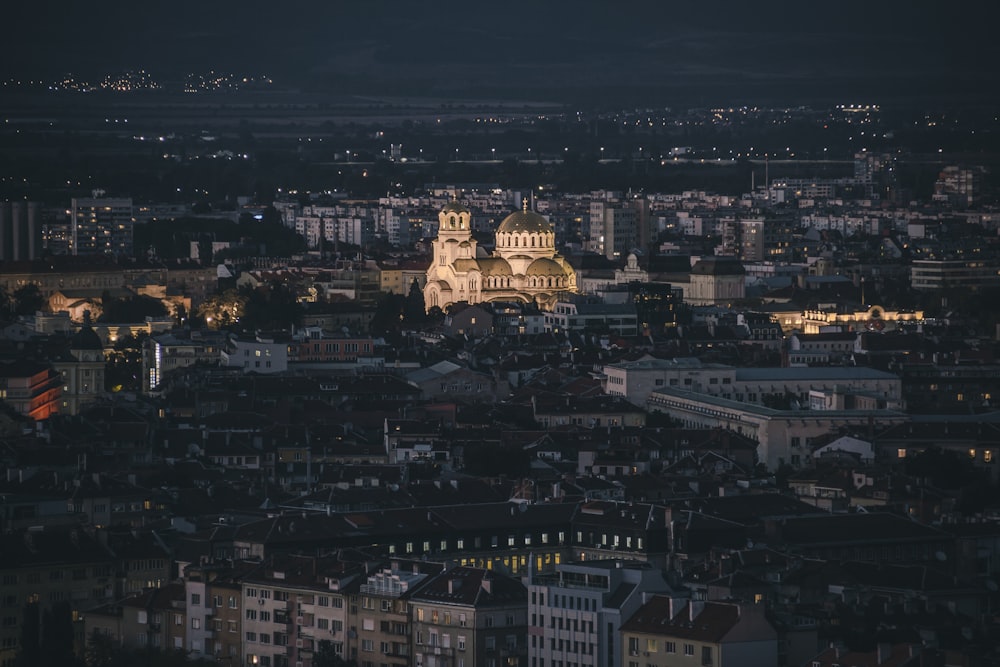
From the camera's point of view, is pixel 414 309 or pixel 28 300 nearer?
pixel 414 309

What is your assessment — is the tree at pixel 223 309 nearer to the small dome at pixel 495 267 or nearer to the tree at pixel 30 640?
the small dome at pixel 495 267

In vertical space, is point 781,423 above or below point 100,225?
above

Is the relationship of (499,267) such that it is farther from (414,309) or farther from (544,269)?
(414,309)

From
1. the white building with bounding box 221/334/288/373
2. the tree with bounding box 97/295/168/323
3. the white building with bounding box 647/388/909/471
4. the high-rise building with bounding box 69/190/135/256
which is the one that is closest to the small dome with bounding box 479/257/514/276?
the tree with bounding box 97/295/168/323

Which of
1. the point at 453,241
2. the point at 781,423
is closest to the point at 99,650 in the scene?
the point at 781,423

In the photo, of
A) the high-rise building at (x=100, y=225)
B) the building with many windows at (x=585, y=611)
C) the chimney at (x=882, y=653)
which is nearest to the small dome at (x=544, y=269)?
the high-rise building at (x=100, y=225)

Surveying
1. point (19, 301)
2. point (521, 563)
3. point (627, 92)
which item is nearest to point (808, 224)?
point (19, 301)
